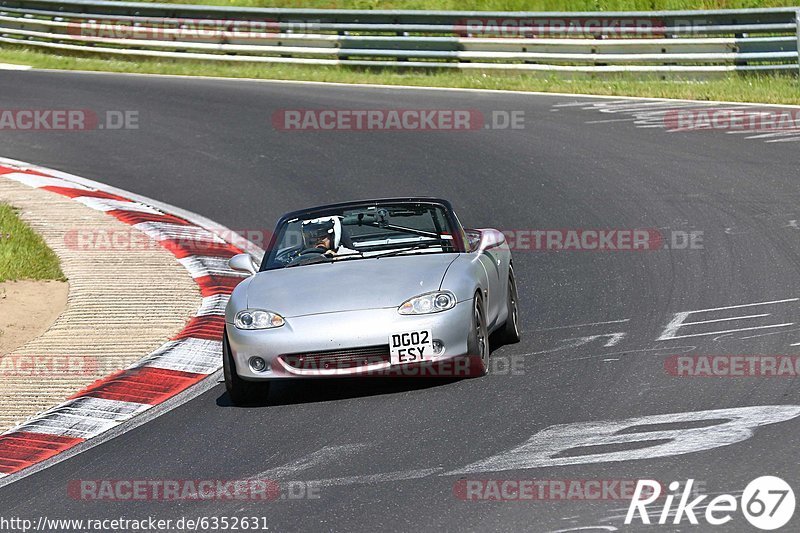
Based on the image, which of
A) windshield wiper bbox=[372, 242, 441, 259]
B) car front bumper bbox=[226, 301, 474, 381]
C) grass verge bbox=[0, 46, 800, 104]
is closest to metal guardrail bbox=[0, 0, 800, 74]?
grass verge bbox=[0, 46, 800, 104]

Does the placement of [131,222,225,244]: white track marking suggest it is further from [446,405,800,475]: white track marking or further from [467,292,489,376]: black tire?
[446,405,800,475]: white track marking

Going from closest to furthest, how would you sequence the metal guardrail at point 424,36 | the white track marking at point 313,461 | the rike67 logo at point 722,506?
the rike67 logo at point 722,506
the white track marking at point 313,461
the metal guardrail at point 424,36

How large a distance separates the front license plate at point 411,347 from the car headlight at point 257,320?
28.1 inches

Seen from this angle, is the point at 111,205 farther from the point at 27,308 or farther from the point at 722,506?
the point at 722,506

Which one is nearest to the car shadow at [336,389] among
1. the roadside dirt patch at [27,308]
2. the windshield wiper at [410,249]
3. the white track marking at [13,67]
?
the windshield wiper at [410,249]

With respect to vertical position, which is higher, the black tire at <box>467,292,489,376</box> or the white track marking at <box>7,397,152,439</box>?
the black tire at <box>467,292,489,376</box>

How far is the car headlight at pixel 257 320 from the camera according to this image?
26.9ft

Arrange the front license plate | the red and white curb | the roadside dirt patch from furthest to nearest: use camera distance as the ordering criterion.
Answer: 1. the roadside dirt patch
2. the front license plate
3. the red and white curb

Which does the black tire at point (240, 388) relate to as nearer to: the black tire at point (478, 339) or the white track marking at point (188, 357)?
the white track marking at point (188, 357)

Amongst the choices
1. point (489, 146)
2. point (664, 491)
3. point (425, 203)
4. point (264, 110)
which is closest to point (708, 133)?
point (489, 146)

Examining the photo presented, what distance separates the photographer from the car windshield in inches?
360

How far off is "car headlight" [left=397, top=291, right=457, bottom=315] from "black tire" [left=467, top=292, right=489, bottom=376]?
18 cm

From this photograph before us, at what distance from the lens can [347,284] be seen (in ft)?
27.5

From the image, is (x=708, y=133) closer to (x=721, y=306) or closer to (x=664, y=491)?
(x=721, y=306)
